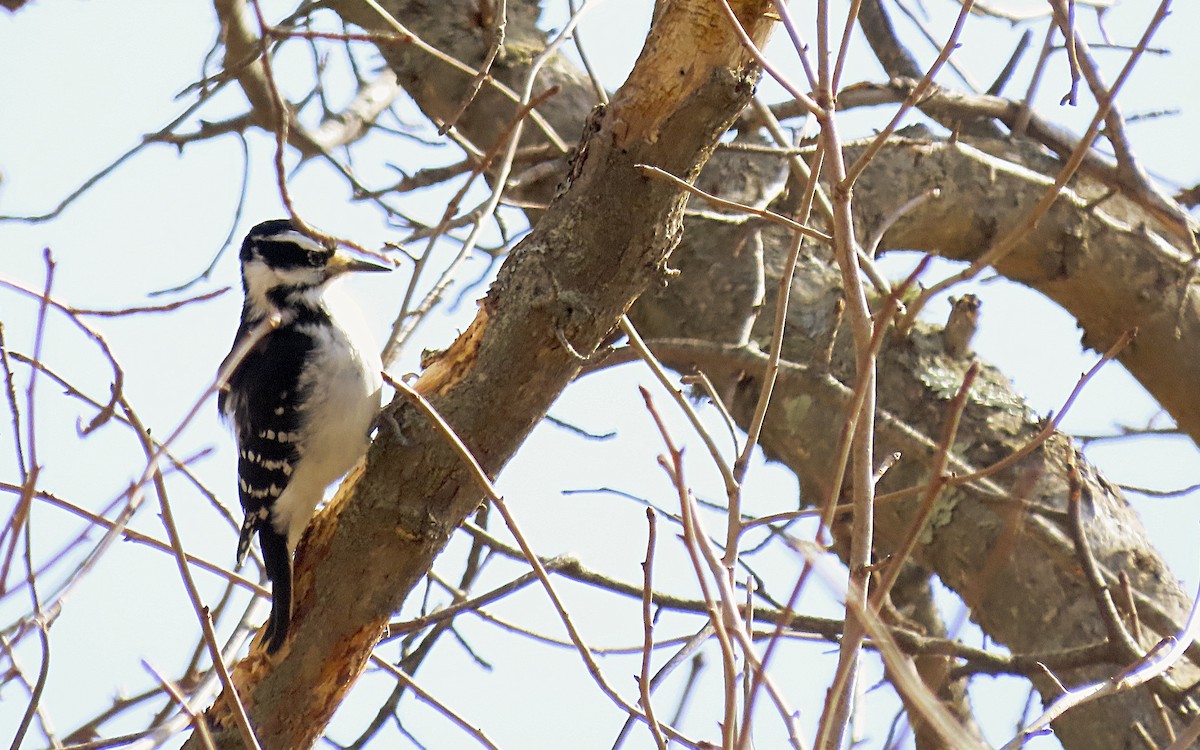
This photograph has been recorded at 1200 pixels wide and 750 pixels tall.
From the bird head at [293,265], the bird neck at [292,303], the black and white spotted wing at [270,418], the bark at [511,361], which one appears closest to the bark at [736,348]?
the bark at [511,361]

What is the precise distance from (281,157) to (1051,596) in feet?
9.34

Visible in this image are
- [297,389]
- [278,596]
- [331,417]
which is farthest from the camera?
[297,389]

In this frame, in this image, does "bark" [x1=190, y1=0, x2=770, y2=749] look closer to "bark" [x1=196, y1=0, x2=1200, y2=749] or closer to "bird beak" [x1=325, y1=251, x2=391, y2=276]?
"bark" [x1=196, y1=0, x2=1200, y2=749]

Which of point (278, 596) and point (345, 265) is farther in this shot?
point (345, 265)

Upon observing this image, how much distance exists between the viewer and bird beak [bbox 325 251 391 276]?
4.09 meters

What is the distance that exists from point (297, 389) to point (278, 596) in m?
1.09

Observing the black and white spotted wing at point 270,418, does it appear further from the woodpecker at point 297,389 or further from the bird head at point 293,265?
the bird head at point 293,265

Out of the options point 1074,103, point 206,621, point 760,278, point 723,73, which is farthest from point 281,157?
point 760,278

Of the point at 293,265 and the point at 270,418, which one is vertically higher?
the point at 293,265

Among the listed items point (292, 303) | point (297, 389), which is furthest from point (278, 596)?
point (292, 303)

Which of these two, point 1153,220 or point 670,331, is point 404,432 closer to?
point 670,331

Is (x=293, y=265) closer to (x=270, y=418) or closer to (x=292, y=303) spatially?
(x=292, y=303)

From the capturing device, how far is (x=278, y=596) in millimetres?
2891

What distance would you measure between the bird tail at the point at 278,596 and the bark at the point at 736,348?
43 millimetres
